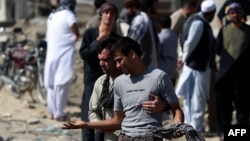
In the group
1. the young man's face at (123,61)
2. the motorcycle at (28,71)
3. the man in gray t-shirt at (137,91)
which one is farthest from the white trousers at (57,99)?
the young man's face at (123,61)

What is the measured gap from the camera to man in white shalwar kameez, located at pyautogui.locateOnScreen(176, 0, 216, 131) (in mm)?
10305

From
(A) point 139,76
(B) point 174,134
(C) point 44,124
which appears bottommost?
(C) point 44,124

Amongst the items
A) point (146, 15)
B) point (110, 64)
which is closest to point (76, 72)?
point (146, 15)

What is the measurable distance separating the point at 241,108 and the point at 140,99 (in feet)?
15.5

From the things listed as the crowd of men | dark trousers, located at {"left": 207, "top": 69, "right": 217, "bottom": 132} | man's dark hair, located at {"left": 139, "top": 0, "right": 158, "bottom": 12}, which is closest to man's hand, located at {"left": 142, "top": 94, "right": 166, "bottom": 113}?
the crowd of men

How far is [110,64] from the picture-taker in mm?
6477

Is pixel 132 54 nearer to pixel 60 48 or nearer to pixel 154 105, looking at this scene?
pixel 154 105

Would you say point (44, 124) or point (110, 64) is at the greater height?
point (110, 64)

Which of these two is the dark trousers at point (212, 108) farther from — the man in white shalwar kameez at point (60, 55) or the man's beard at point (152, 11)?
the man in white shalwar kameez at point (60, 55)

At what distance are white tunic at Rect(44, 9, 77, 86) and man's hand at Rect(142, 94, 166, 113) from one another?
18.0 ft

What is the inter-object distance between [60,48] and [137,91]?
18.4 ft

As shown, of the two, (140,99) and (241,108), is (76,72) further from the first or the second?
(140,99)

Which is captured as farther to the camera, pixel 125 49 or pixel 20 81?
pixel 20 81

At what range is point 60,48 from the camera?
38.1 ft
